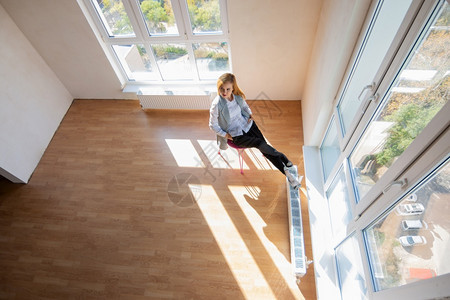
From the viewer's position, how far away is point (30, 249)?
10.4 ft

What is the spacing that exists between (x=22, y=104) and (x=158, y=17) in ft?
7.41

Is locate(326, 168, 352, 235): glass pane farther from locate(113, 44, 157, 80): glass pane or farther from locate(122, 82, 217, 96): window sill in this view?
locate(113, 44, 157, 80): glass pane

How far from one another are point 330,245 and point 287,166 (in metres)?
0.92

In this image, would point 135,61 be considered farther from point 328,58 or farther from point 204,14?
point 328,58

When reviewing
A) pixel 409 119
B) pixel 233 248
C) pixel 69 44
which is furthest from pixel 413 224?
pixel 69 44

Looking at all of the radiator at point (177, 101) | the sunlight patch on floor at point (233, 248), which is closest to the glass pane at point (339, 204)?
the sunlight patch on floor at point (233, 248)

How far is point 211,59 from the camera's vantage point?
3.88 meters

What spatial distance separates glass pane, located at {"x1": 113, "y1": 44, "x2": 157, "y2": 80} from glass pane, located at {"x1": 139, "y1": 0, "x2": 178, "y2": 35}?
404mm

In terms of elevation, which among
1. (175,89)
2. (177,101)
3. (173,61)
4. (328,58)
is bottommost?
(328,58)

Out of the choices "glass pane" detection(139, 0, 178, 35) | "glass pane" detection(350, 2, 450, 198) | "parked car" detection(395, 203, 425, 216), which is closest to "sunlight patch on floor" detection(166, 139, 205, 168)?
"glass pane" detection(139, 0, 178, 35)

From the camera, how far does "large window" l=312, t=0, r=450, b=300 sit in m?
1.17

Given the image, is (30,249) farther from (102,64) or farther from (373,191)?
(373,191)

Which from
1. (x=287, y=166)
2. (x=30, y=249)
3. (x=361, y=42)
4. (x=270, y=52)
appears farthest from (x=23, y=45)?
(x=361, y=42)

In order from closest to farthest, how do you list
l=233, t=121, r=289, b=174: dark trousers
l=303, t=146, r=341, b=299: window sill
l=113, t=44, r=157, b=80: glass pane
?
1. l=303, t=146, r=341, b=299: window sill
2. l=233, t=121, r=289, b=174: dark trousers
3. l=113, t=44, r=157, b=80: glass pane
